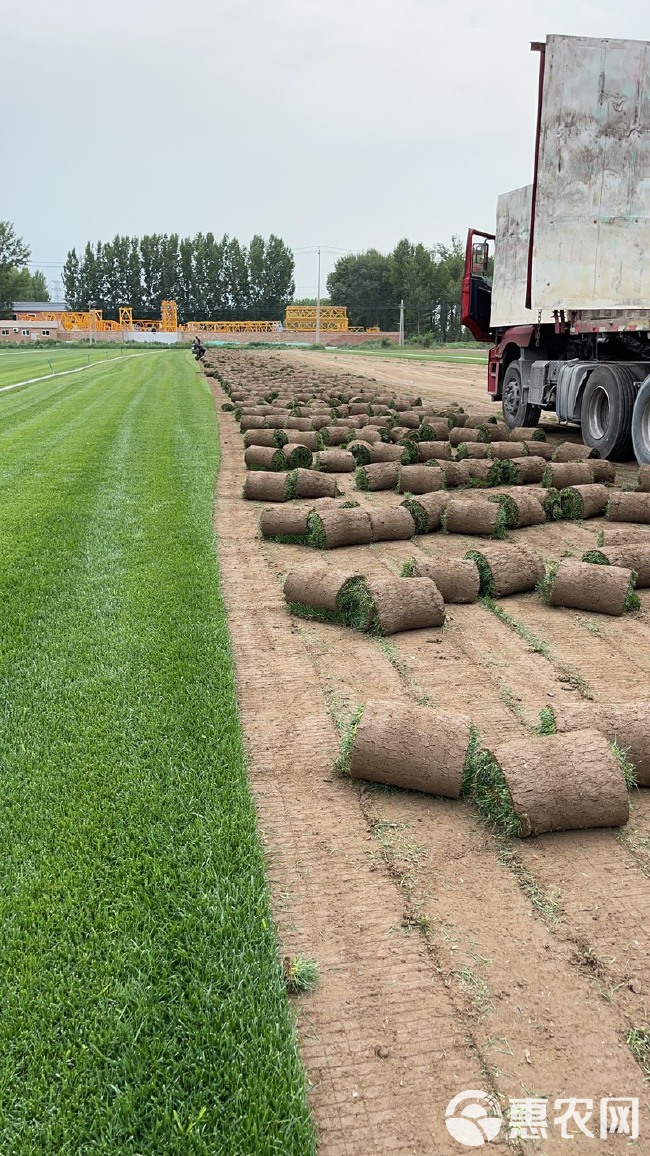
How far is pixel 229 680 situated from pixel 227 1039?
2.71 m

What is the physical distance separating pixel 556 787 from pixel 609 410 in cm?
1054

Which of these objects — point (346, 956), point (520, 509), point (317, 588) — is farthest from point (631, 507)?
point (346, 956)

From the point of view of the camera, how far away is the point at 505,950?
10.7ft

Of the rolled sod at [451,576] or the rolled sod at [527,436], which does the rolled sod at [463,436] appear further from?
the rolled sod at [451,576]

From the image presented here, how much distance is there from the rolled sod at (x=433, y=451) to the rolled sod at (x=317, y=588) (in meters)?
6.36

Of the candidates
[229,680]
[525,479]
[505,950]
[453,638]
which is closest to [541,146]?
[525,479]

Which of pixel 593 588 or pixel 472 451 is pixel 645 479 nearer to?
pixel 472 451

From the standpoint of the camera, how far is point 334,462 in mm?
12703

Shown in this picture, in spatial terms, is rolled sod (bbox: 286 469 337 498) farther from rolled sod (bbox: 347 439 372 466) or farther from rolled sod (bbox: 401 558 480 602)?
rolled sod (bbox: 401 558 480 602)

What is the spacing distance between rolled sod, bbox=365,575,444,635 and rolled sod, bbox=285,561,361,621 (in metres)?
0.28

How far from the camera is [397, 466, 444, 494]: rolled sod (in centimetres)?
1132

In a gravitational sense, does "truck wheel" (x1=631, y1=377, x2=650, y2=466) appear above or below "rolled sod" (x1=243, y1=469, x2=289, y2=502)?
above

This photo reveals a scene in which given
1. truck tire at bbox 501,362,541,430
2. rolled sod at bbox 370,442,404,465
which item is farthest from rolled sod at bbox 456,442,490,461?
truck tire at bbox 501,362,541,430

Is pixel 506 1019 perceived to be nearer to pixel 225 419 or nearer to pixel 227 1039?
pixel 227 1039
